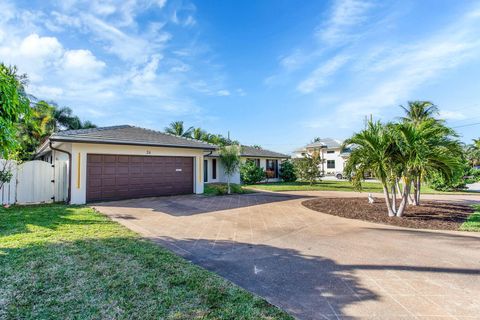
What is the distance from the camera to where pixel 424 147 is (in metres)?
6.88

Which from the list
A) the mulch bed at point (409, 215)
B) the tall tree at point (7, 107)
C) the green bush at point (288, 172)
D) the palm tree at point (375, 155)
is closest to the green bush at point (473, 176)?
the green bush at point (288, 172)

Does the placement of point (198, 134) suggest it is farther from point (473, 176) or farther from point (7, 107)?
point (473, 176)

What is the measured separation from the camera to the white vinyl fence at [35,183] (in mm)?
9258

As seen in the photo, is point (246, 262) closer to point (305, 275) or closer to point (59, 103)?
point (305, 275)

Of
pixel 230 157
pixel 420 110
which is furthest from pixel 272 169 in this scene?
pixel 420 110

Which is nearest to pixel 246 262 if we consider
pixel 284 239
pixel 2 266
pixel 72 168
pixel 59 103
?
pixel 284 239

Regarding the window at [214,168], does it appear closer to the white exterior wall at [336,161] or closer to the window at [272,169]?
the window at [272,169]

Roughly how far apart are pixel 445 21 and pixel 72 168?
15361mm

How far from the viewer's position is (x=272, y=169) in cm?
2408

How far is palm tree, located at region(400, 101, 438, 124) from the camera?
14108mm

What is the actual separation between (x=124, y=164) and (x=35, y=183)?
3482 mm

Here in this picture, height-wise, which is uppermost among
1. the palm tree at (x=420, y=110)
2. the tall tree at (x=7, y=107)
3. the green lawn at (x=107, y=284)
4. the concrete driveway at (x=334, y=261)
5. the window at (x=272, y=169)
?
the palm tree at (x=420, y=110)

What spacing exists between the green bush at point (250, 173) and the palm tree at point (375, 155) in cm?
1150

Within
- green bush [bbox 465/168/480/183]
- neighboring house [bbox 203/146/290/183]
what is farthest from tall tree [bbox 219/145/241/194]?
green bush [bbox 465/168/480/183]
